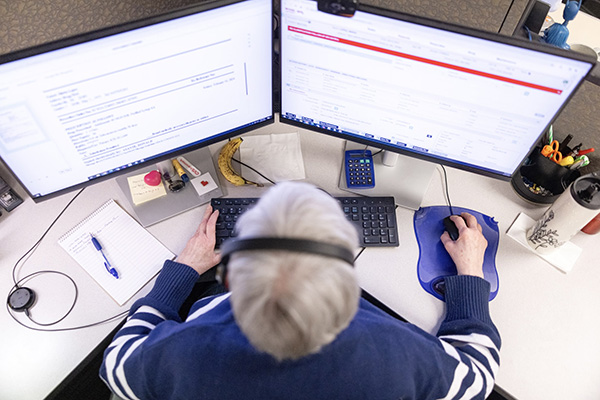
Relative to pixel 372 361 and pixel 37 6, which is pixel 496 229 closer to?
pixel 372 361

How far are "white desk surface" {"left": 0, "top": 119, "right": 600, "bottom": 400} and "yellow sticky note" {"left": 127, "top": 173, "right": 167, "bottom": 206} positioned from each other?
4 cm

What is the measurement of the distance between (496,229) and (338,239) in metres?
0.62

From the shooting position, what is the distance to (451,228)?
914 millimetres

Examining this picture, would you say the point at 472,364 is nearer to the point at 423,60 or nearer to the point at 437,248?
the point at 437,248

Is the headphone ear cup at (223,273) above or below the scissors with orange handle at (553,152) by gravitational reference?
above

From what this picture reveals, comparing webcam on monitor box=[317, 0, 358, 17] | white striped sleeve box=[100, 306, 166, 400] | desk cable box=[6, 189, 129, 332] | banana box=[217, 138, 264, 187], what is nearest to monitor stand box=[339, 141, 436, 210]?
banana box=[217, 138, 264, 187]

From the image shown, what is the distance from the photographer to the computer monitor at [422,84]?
650 mm

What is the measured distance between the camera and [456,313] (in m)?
0.80

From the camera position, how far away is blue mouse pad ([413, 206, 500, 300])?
0.88 m

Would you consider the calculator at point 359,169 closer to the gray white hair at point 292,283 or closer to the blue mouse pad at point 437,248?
the blue mouse pad at point 437,248

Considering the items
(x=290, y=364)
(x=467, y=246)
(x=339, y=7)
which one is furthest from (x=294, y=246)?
(x=467, y=246)

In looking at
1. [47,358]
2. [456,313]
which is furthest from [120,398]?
[456,313]

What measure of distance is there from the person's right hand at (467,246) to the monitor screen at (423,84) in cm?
13

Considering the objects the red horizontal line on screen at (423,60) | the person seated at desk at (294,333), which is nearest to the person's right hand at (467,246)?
the person seated at desk at (294,333)
